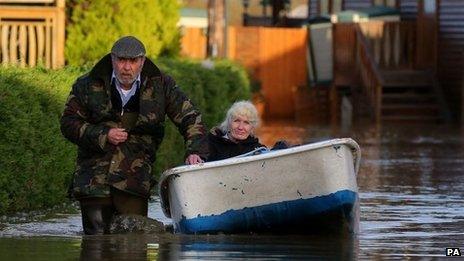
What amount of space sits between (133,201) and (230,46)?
125 feet

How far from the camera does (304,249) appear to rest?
38.0 feet

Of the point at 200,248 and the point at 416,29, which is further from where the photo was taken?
the point at 416,29

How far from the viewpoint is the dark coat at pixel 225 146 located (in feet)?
42.5

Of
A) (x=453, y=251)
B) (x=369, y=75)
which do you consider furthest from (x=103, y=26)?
(x=369, y=75)

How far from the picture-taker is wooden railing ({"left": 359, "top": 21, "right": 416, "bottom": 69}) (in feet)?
150

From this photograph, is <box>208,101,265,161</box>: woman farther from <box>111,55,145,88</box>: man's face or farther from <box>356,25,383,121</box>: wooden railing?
<box>356,25,383,121</box>: wooden railing

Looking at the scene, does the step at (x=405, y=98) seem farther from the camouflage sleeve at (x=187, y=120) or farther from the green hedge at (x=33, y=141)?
the camouflage sleeve at (x=187, y=120)

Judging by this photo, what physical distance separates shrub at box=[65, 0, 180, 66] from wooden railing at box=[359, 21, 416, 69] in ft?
62.8

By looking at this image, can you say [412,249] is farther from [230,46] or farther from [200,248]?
[230,46]

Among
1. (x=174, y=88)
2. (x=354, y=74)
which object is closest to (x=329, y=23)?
(x=354, y=74)

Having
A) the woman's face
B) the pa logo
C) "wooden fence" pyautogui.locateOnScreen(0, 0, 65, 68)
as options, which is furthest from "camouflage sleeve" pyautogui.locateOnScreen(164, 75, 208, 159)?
"wooden fence" pyautogui.locateOnScreen(0, 0, 65, 68)

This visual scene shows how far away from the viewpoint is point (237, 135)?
42.5 ft

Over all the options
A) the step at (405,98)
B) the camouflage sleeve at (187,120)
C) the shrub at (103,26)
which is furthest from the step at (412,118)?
the camouflage sleeve at (187,120)

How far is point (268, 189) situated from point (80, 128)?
1.47 metres
